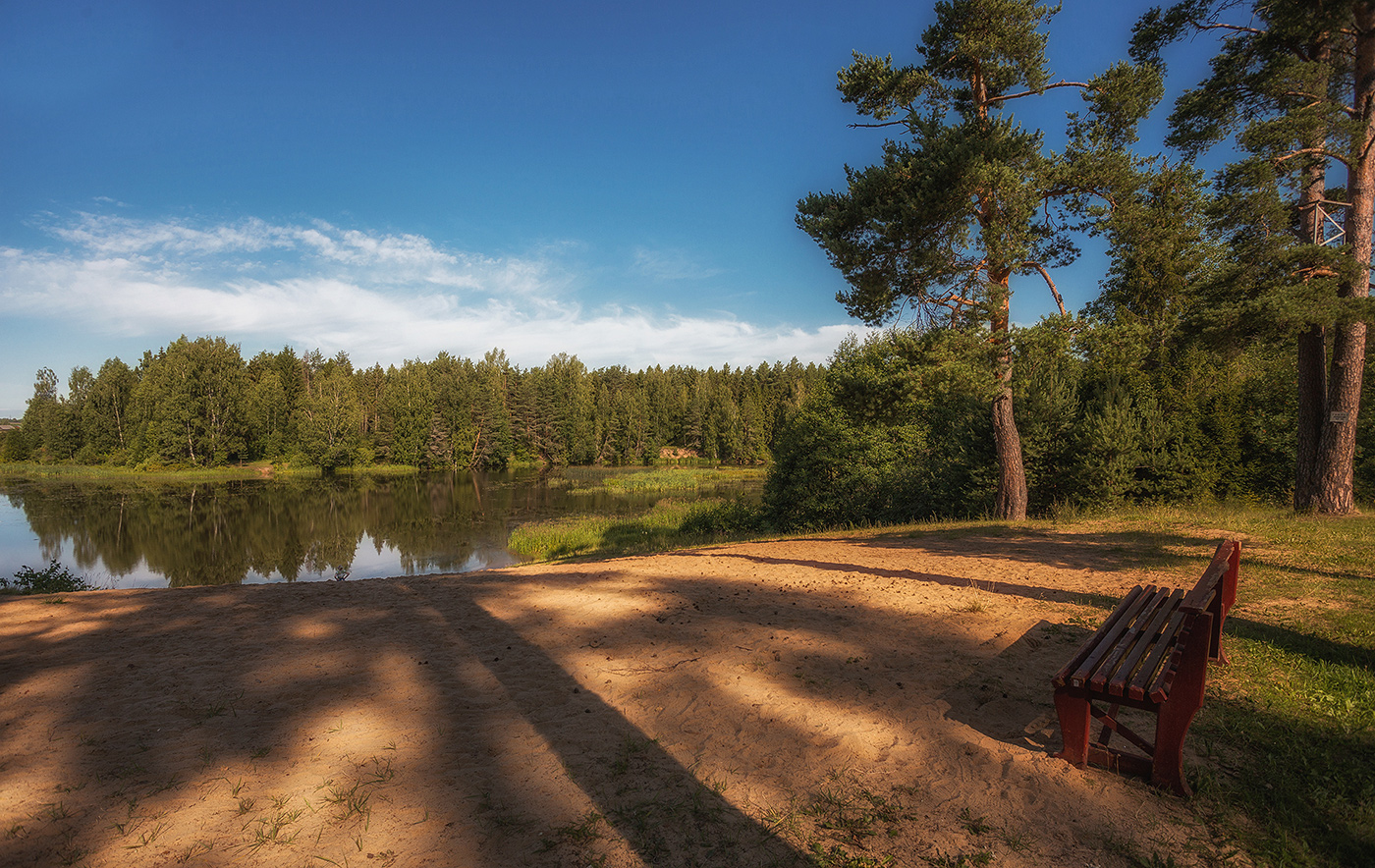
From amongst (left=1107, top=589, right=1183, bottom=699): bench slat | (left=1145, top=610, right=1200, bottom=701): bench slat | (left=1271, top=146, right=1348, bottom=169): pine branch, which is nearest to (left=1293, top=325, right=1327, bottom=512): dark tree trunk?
(left=1271, top=146, right=1348, bottom=169): pine branch

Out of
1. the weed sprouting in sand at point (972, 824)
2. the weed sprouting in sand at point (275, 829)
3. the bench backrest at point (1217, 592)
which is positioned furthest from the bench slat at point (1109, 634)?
the weed sprouting in sand at point (275, 829)

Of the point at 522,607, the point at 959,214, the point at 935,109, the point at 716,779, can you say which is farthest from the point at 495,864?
the point at 935,109

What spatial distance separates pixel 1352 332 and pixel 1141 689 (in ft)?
43.0

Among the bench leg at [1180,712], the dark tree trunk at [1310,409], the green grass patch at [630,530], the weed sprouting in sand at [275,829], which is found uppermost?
the dark tree trunk at [1310,409]

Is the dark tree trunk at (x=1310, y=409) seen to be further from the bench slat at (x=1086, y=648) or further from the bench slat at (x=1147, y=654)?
the bench slat at (x=1147, y=654)

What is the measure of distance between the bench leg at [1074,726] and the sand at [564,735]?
0.31ft

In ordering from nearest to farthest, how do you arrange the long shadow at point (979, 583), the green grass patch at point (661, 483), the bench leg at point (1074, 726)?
1. the bench leg at point (1074, 726)
2. the long shadow at point (979, 583)
3. the green grass patch at point (661, 483)

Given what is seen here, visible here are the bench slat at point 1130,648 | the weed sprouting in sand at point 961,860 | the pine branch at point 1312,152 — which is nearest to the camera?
the weed sprouting in sand at point 961,860

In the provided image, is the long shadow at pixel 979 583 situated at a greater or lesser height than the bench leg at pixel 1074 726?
lesser

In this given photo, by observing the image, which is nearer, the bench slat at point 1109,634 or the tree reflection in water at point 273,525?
the bench slat at point 1109,634

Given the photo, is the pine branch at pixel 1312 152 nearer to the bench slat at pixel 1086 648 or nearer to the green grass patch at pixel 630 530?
the bench slat at pixel 1086 648

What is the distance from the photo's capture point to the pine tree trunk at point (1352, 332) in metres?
10.8

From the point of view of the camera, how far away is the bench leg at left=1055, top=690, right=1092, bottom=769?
135 inches

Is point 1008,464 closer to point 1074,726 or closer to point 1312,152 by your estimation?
point 1312,152
